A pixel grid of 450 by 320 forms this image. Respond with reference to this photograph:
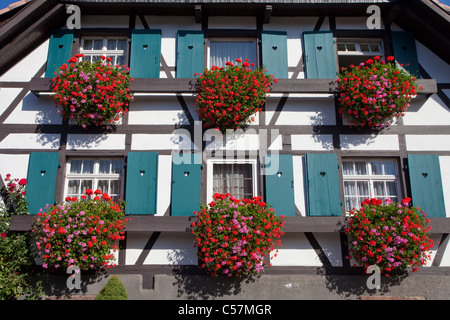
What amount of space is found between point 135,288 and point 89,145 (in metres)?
2.75

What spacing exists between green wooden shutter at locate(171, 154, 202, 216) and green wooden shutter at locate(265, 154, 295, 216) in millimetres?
1260

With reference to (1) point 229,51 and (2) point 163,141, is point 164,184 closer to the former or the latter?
(2) point 163,141

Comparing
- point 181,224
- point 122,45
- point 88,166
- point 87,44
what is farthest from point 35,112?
point 181,224

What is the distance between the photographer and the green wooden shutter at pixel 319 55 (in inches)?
326

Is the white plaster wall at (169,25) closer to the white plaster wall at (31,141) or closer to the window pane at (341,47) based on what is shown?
the white plaster wall at (31,141)

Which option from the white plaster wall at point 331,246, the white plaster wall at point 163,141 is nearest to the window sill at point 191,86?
the white plaster wall at point 163,141

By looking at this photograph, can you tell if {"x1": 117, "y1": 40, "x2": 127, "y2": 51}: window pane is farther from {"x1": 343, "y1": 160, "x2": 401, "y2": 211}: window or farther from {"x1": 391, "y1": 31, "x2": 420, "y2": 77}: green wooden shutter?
{"x1": 391, "y1": 31, "x2": 420, "y2": 77}: green wooden shutter

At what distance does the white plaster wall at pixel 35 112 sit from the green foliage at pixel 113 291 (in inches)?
127

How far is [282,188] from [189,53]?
3286 mm

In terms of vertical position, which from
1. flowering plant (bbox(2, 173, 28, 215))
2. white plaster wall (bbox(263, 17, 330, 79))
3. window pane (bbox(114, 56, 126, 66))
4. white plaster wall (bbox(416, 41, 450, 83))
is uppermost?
white plaster wall (bbox(263, 17, 330, 79))

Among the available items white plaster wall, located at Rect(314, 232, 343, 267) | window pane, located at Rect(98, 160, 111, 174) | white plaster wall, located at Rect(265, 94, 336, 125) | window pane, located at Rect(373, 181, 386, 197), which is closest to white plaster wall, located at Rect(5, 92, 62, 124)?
window pane, located at Rect(98, 160, 111, 174)

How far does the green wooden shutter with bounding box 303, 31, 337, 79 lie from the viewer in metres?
8.29
